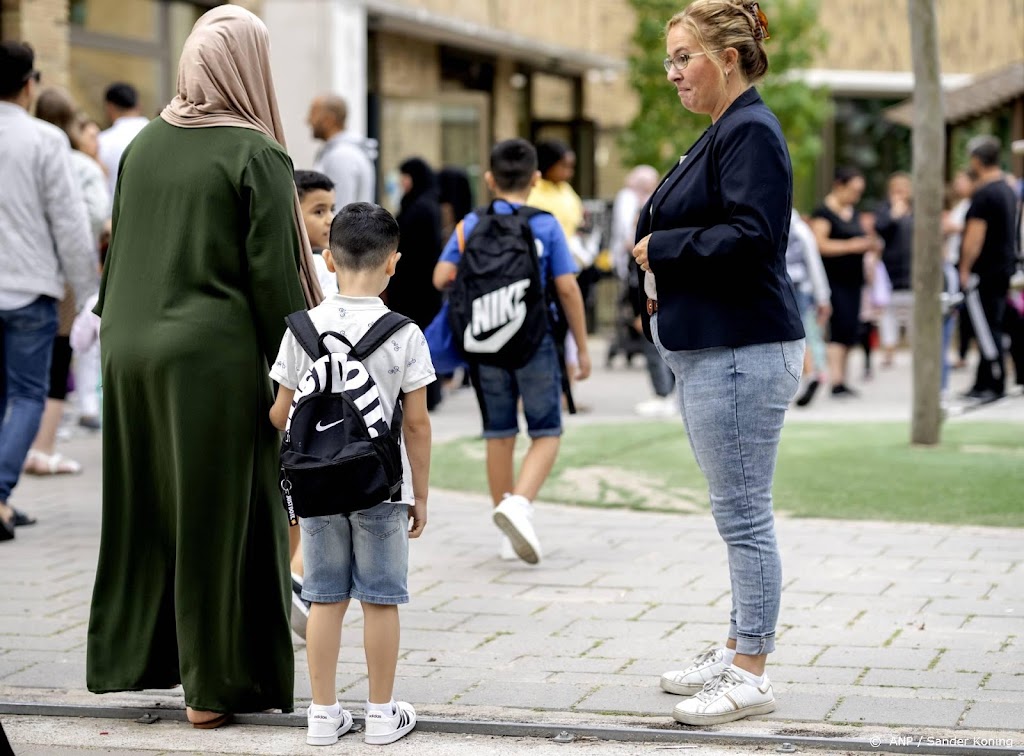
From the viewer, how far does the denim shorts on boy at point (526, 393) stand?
22.4 ft

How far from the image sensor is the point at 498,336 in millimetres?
6633

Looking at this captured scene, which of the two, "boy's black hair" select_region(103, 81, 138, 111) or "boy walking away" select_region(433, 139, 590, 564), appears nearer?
"boy walking away" select_region(433, 139, 590, 564)

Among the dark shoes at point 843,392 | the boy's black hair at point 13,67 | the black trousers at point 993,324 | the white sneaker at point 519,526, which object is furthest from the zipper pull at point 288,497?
the dark shoes at point 843,392

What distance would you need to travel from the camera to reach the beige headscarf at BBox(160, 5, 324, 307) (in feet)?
14.4

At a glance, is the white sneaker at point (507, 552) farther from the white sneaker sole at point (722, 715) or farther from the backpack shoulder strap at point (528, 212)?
the white sneaker sole at point (722, 715)

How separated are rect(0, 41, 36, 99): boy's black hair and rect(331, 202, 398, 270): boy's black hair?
12.3 ft

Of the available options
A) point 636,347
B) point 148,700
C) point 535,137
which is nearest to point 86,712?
point 148,700

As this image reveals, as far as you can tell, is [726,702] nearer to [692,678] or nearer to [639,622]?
[692,678]

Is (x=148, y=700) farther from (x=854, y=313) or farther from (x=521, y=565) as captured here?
(x=854, y=313)

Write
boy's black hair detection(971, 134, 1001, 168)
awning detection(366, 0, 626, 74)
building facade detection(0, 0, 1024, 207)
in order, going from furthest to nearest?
awning detection(366, 0, 626, 74) < building facade detection(0, 0, 1024, 207) < boy's black hair detection(971, 134, 1001, 168)

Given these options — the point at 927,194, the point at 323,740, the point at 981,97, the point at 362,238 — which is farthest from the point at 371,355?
the point at 981,97

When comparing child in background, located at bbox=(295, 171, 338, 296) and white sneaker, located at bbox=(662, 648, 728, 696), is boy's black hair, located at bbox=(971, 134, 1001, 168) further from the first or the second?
white sneaker, located at bbox=(662, 648, 728, 696)

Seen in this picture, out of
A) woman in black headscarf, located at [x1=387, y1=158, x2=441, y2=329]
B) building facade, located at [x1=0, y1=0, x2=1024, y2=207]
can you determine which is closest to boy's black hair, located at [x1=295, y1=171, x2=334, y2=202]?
woman in black headscarf, located at [x1=387, y1=158, x2=441, y2=329]

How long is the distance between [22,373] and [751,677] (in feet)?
14.2
